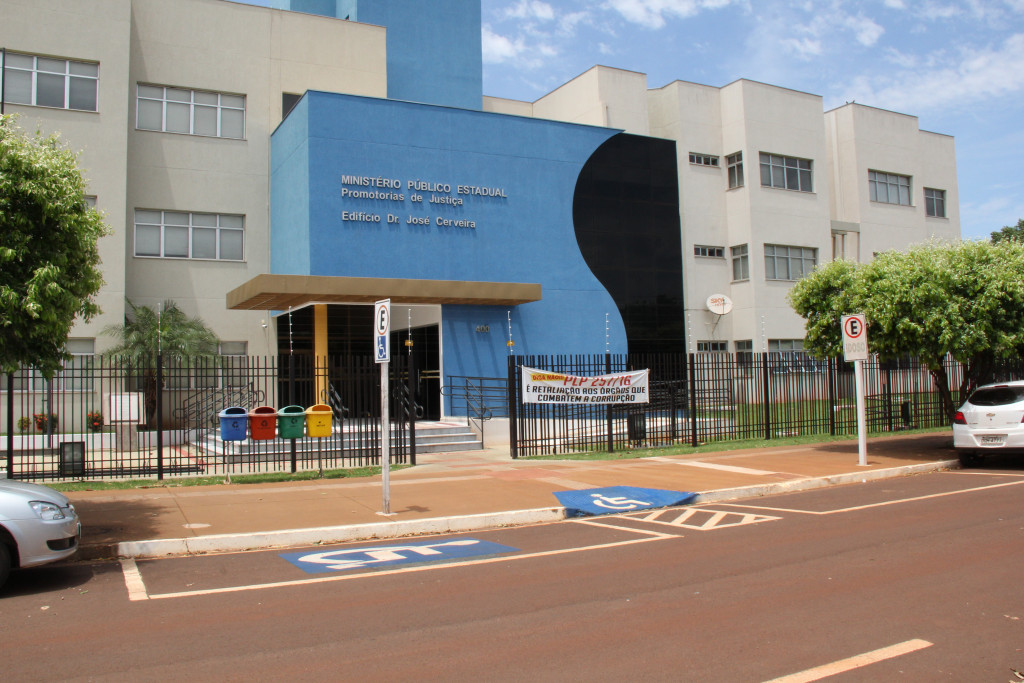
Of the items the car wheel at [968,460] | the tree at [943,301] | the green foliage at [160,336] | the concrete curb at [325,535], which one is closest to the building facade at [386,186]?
the green foliage at [160,336]

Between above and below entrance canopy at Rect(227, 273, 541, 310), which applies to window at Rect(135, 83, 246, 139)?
above

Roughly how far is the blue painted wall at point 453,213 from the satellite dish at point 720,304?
18.4ft

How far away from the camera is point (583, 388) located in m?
18.8

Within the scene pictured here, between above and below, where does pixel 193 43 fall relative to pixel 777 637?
above

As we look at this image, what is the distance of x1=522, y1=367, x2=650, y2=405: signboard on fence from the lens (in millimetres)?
18188

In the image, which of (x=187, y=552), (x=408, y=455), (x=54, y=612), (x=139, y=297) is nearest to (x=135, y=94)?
(x=139, y=297)

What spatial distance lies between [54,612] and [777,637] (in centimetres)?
563

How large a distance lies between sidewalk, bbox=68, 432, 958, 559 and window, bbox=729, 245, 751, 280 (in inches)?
628

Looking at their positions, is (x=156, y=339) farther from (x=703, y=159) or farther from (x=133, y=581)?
(x=703, y=159)

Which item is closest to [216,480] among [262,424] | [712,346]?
[262,424]

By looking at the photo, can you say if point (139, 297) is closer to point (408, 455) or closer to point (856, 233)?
→ point (408, 455)

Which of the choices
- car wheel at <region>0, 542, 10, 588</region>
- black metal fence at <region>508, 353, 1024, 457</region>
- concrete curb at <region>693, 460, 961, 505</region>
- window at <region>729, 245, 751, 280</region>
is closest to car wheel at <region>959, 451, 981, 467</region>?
concrete curb at <region>693, 460, 961, 505</region>

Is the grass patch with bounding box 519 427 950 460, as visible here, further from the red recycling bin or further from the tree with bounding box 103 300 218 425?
the tree with bounding box 103 300 218 425

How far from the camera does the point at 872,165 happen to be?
38312 millimetres
